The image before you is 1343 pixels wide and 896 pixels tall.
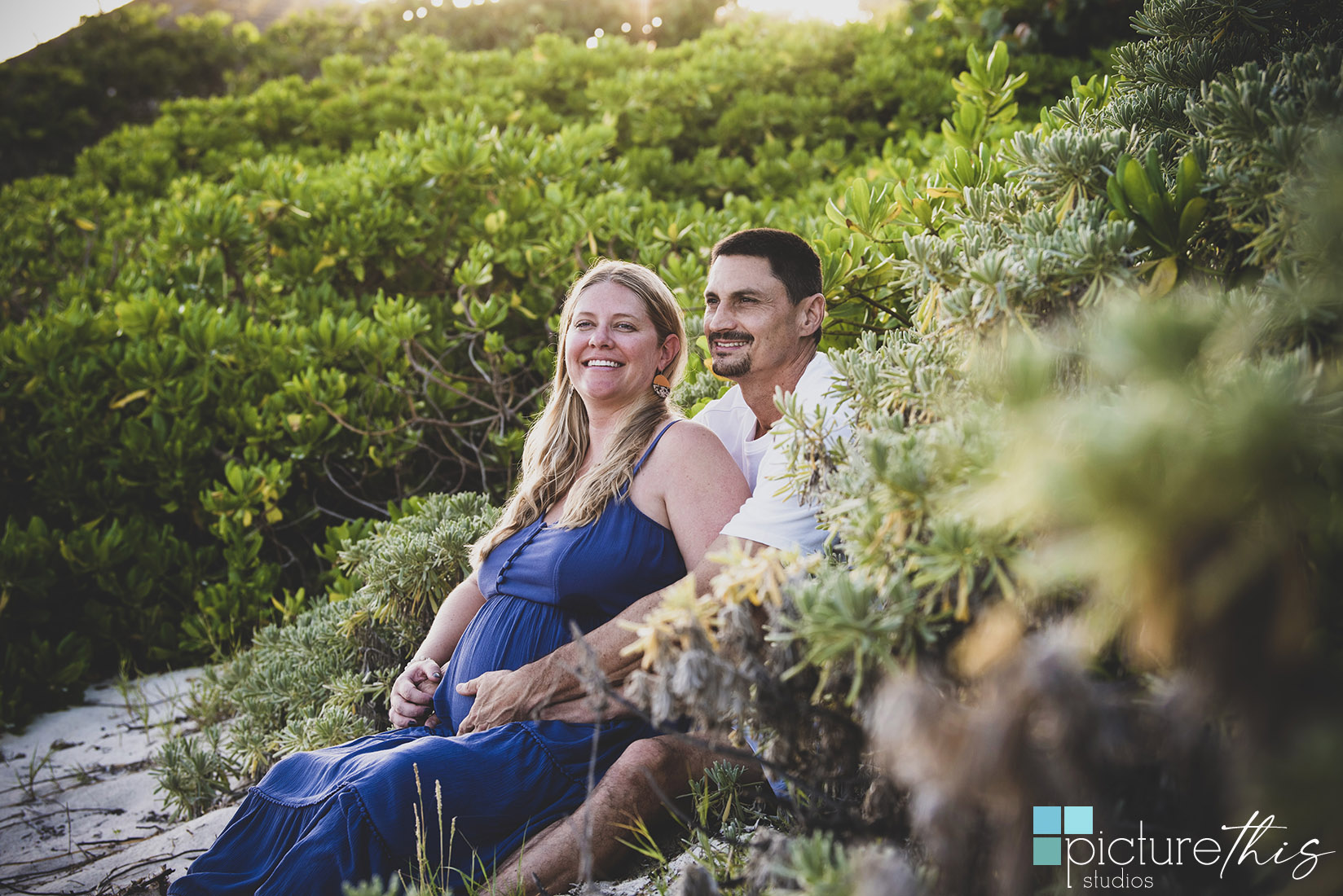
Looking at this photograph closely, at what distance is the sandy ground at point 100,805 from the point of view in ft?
8.92

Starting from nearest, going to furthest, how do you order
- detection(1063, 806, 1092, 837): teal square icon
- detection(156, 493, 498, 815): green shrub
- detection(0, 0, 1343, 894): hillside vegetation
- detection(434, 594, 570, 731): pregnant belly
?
detection(0, 0, 1343, 894): hillside vegetation
detection(1063, 806, 1092, 837): teal square icon
detection(434, 594, 570, 731): pregnant belly
detection(156, 493, 498, 815): green shrub

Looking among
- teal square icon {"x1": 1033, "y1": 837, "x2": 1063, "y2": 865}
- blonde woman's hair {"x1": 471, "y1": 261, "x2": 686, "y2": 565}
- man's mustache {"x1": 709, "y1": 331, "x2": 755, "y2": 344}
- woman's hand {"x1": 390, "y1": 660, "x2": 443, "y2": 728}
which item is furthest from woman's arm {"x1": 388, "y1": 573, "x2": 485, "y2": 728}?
teal square icon {"x1": 1033, "y1": 837, "x2": 1063, "y2": 865}

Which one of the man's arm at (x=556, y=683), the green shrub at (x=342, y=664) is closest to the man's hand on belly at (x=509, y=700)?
the man's arm at (x=556, y=683)

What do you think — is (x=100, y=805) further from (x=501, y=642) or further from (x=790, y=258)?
(x=790, y=258)

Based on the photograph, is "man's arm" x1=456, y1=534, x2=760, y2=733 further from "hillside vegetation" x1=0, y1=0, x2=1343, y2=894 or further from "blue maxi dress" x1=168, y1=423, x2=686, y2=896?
"hillside vegetation" x1=0, y1=0, x2=1343, y2=894

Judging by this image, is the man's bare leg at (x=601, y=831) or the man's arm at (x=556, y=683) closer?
the man's bare leg at (x=601, y=831)

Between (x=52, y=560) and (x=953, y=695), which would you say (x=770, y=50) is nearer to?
(x=52, y=560)

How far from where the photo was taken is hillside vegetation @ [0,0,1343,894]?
3.19 ft

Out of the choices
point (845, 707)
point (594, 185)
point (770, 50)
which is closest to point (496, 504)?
point (594, 185)

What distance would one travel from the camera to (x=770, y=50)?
7.13 m

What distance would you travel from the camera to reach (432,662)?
9.05ft

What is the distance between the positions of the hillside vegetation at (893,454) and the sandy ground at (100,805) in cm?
22

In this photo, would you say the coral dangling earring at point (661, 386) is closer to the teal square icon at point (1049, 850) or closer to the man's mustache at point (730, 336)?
the man's mustache at point (730, 336)

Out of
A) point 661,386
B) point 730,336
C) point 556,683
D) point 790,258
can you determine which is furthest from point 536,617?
point 790,258
